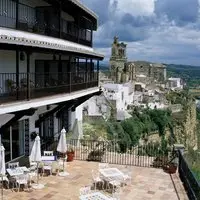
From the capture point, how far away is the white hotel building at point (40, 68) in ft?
48.4

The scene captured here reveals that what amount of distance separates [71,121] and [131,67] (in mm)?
95995

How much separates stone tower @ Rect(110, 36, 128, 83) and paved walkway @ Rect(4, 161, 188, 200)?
291 ft

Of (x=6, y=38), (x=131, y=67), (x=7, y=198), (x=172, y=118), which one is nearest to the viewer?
(x=6, y=38)

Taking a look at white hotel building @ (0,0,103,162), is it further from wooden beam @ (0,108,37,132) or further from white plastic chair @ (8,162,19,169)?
white plastic chair @ (8,162,19,169)

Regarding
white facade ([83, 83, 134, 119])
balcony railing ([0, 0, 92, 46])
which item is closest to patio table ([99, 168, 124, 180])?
balcony railing ([0, 0, 92, 46])

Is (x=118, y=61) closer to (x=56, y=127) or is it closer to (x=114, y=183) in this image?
(x=56, y=127)

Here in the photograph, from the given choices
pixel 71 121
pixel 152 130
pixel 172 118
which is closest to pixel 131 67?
pixel 172 118

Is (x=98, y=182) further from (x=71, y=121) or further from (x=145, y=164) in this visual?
(x=71, y=121)

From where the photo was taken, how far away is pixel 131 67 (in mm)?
119438

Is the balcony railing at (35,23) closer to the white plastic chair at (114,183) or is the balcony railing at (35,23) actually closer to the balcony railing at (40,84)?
the balcony railing at (40,84)

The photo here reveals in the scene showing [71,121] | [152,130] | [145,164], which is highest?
[71,121]

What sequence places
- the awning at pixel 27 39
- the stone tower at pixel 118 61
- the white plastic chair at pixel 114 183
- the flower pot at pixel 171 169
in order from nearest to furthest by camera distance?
the awning at pixel 27 39 < the white plastic chair at pixel 114 183 < the flower pot at pixel 171 169 < the stone tower at pixel 118 61

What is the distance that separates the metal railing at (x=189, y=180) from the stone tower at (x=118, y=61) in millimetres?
88986

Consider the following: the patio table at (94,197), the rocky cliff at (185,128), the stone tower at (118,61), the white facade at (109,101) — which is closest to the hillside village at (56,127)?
the patio table at (94,197)
